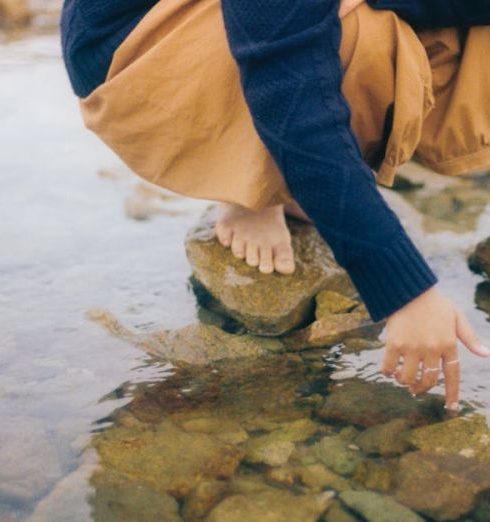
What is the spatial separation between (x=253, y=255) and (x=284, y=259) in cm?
8

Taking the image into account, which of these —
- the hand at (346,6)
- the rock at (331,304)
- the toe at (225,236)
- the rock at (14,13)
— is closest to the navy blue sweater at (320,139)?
the hand at (346,6)

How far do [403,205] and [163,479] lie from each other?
1.64 metres

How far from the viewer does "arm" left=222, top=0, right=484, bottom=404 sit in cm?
176

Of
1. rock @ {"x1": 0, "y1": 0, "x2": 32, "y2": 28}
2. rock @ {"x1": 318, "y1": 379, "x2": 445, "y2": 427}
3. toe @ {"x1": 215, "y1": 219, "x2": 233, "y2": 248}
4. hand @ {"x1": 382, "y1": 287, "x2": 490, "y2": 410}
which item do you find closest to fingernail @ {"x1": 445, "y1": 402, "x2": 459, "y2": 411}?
rock @ {"x1": 318, "y1": 379, "x2": 445, "y2": 427}

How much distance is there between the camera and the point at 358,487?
175 cm

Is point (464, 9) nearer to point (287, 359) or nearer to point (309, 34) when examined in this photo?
point (309, 34)

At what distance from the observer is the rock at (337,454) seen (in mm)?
1815

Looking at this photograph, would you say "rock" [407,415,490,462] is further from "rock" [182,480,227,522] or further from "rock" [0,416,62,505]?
"rock" [0,416,62,505]

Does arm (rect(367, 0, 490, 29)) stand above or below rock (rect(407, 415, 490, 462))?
above

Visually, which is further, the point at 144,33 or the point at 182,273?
the point at 182,273

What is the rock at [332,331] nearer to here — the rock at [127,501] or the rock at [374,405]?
the rock at [374,405]

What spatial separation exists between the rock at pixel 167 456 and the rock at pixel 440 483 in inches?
12.8

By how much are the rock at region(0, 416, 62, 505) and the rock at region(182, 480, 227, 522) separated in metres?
0.26

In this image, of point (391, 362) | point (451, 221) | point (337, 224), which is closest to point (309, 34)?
point (337, 224)
